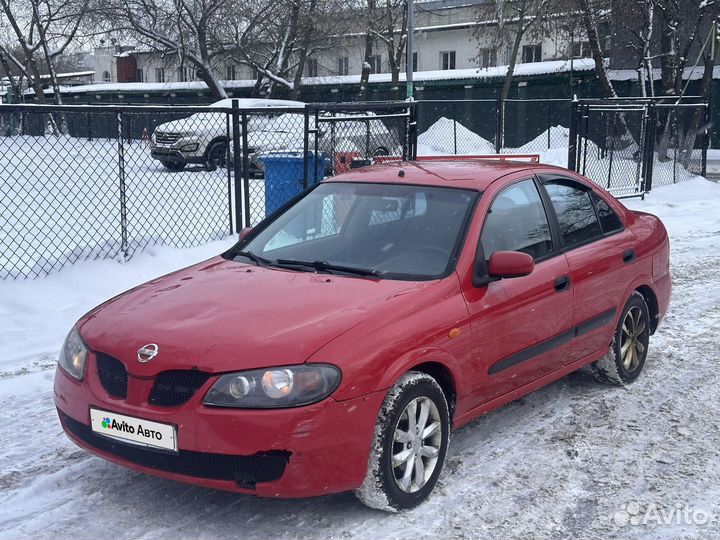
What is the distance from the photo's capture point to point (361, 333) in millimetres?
3805

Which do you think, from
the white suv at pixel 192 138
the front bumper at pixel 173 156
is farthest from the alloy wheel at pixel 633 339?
the white suv at pixel 192 138

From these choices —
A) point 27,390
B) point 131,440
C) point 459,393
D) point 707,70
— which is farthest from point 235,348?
point 707,70

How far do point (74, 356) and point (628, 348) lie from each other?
3618 mm

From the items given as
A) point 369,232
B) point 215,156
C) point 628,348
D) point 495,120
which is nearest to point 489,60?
point 495,120

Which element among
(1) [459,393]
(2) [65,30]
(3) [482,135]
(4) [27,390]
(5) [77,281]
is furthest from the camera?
(2) [65,30]

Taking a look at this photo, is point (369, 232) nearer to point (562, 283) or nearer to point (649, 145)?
point (562, 283)

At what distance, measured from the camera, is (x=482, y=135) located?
96.4 ft

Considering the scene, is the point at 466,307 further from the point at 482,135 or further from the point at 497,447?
the point at 482,135

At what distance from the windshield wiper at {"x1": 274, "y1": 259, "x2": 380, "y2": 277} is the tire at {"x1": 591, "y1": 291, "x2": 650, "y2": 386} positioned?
2030 mm

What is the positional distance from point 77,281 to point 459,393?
4841 millimetres

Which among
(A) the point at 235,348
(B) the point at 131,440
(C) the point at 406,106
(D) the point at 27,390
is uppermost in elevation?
(C) the point at 406,106

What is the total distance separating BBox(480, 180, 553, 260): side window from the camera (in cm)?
478

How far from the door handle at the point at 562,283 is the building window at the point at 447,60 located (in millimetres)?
50409

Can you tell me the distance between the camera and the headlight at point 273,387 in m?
3.57
